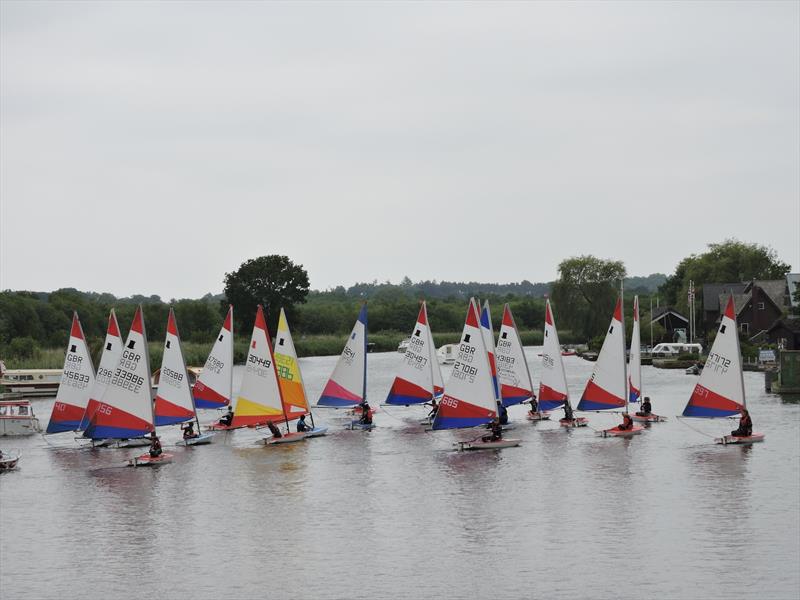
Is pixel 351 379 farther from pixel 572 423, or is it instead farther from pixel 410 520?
pixel 410 520

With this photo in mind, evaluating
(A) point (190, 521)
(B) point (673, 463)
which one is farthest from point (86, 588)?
(B) point (673, 463)

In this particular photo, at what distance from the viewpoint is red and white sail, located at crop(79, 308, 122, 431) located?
174ft

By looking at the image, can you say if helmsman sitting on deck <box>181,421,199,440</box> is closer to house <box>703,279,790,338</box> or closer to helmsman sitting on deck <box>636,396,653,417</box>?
helmsman sitting on deck <box>636,396,653,417</box>

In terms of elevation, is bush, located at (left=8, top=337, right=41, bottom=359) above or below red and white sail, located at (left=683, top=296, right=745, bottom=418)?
above

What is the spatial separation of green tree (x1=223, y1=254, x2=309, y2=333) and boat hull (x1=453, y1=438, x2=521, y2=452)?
3910 inches

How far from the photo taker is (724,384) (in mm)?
51875

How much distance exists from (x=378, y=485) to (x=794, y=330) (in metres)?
70.5

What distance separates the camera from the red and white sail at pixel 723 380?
170ft

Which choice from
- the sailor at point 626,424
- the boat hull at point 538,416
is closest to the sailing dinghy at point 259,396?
the boat hull at point 538,416

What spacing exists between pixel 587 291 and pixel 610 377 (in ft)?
293

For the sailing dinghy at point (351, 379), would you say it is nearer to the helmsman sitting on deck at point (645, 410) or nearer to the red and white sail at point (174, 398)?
the red and white sail at point (174, 398)

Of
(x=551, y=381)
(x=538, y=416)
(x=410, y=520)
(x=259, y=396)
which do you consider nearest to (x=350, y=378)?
(x=259, y=396)

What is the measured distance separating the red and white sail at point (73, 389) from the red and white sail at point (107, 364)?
3.79 feet

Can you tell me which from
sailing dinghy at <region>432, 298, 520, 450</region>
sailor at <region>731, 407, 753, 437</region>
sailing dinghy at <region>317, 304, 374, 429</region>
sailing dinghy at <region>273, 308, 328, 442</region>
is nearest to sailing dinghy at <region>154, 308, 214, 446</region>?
sailing dinghy at <region>273, 308, 328, 442</region>
